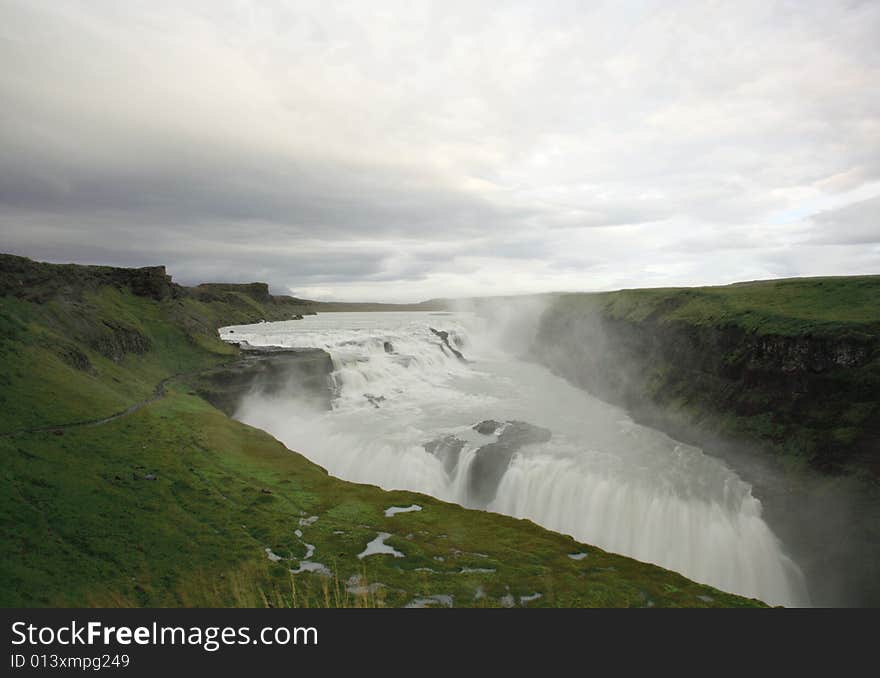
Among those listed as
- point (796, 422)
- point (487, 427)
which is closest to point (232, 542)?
point (487, 427)

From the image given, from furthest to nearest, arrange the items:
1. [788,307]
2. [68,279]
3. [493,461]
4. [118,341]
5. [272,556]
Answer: [68,279] → [118,341] → [788,307] → [493,461] → [272,556]

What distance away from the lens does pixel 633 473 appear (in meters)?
25.9

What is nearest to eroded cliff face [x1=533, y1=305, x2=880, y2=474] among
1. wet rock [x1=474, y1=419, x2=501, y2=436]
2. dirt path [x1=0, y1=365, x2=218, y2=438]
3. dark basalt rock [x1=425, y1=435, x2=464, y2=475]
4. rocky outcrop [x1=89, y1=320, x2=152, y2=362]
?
wet rock [x1=474, y1=419, x2=501, y2=436]

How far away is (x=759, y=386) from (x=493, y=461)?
18.5 meters

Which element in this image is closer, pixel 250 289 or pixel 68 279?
pixel 68 279

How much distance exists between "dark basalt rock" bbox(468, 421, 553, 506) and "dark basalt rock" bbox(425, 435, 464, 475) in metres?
1.51

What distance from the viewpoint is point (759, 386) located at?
28.1 m

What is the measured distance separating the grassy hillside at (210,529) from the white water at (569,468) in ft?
22.9

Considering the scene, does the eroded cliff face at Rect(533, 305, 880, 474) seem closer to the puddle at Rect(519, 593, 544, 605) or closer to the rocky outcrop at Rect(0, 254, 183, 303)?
the puddle at Rect(519, 593, 544, 605)

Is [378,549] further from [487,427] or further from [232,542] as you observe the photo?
[487,427]

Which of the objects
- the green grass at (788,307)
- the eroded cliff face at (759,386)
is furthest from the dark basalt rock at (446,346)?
the green grass at (788,307)

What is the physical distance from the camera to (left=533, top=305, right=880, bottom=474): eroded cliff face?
2202cm

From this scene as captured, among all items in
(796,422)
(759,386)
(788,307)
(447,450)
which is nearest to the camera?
(796,422)

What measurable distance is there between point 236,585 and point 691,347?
1464 inches
